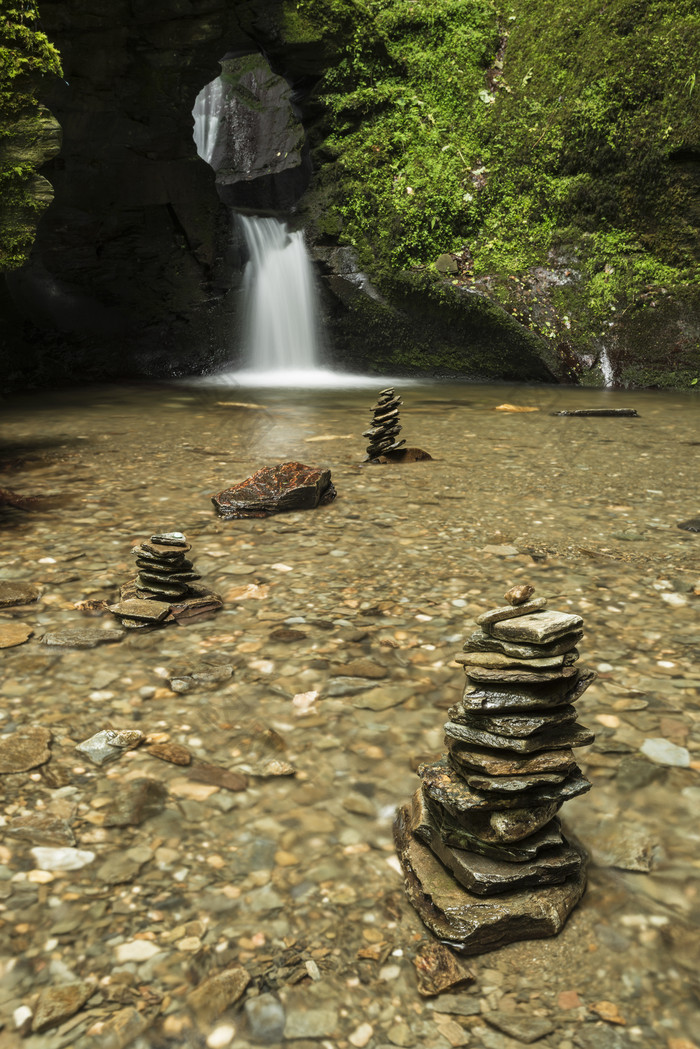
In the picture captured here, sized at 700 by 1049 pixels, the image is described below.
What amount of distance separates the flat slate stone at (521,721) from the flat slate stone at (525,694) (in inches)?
0.9

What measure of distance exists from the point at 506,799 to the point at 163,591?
80.8 inches

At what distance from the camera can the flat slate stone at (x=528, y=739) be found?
1.84 m

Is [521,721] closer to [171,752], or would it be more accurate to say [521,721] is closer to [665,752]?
[665,752]

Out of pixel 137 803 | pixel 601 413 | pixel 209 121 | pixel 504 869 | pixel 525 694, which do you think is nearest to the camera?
pixel 504 869

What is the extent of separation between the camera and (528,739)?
6.08 feet

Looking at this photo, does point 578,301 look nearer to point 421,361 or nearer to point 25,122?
point 421,361

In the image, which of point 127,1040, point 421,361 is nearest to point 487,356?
point 421,361

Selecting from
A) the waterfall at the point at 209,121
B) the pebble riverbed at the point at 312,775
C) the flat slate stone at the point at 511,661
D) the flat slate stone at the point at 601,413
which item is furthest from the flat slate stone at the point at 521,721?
the waterfall at the point at 209,121

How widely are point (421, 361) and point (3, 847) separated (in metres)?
12.9

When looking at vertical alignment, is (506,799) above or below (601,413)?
above

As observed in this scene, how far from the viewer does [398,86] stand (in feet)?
46.3

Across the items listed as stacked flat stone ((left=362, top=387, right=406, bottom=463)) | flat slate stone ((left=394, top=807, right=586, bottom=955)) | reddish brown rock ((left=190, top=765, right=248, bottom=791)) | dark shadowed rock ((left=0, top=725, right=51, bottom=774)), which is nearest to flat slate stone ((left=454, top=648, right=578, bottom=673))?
flat slate stone ((left=394, top=807, right=586, bottom=955))

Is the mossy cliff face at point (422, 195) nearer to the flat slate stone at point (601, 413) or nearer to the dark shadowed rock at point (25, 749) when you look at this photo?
the flat slate stone at point (601, 413)

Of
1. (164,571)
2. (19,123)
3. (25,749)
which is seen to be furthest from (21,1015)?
(19,123)
